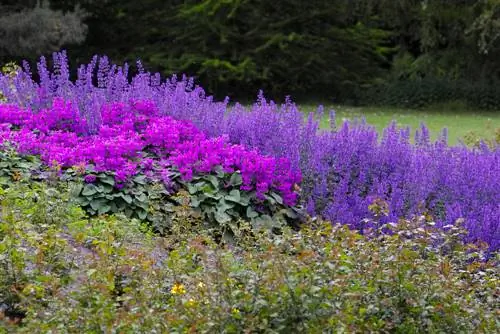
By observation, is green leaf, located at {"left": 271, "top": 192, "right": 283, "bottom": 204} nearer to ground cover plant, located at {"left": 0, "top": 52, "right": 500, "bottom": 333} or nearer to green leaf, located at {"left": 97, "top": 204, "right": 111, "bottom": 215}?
ground cover plant, located at {"left": 0, "top": 52, "right": 500, "bottom": 333}

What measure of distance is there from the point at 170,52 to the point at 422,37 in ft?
22.2

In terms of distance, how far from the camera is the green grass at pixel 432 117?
16.3 metres

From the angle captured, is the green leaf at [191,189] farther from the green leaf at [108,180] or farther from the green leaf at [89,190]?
the green leaf at [89,190]

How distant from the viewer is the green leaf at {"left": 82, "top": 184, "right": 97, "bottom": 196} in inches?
213

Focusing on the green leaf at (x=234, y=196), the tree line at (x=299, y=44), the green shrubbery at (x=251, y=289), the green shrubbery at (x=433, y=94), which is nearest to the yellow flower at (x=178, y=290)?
the green shrubbery at (x=251, y=289)

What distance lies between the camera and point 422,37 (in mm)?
21266

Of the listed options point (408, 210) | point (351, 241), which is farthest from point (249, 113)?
point (351, 241)

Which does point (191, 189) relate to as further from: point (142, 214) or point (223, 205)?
point (142, 214)

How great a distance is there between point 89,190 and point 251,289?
2.64 metres

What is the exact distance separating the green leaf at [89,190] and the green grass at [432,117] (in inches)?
400

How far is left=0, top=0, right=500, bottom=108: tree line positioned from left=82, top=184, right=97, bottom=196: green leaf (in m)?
14.5

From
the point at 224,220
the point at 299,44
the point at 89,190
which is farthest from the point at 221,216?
the point at 299,44

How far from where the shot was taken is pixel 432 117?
1878 centimetres

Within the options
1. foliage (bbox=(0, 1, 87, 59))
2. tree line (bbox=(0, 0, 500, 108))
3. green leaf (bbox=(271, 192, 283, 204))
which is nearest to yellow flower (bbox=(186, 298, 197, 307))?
green leaf (bbox=(271, 192, 283, 204))
